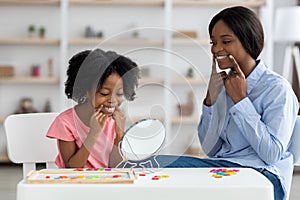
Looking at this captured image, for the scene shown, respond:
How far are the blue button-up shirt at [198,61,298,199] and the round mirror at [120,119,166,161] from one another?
255 millimetres

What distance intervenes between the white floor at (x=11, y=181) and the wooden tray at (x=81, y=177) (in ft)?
7.67

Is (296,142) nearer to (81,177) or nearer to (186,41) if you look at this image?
(186,41)

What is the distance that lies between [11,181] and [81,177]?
3109 mm

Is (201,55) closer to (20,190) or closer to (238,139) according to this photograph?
(238,139)

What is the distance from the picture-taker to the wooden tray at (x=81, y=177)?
1.43m

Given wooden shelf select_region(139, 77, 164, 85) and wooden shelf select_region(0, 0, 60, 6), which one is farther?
wooden shelf select_region(0, 0, 60, 6)

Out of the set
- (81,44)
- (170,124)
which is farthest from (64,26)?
(170,124)

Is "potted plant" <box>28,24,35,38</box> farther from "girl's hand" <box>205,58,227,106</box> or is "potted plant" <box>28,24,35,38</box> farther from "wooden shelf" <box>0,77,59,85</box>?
"girl's hand" <box>205,58,227,106</box>

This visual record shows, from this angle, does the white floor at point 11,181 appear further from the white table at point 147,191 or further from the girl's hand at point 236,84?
the white table at point 147,191

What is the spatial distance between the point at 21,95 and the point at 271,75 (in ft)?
12.3

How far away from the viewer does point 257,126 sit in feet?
6.05

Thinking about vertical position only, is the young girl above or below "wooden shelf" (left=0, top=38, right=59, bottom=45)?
above

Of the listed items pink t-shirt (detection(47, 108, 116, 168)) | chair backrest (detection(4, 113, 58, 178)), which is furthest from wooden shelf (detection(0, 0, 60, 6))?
pink t-shirt (detection(47, 108, 116, 168))

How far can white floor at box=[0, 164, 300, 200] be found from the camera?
3912 mm
